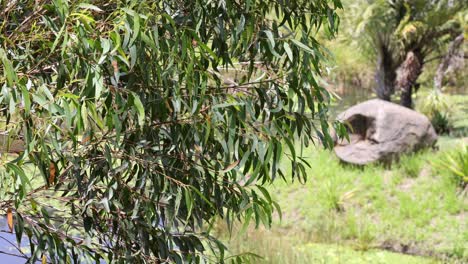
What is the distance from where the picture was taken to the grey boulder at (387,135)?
1293 centimetres

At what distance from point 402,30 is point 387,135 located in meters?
4.09

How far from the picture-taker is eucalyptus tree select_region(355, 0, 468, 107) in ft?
54.2

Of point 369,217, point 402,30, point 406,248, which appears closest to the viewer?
point 406,248

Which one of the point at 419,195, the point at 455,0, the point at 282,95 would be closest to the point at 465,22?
the point at 455,0

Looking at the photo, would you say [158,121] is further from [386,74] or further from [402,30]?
[386,74]

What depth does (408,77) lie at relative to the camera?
651 inches

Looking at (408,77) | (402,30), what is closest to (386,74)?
(408,77)

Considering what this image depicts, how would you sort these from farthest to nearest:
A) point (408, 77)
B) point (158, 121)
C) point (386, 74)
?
point (386, 74) → point (408, 77) → point (158, 121)

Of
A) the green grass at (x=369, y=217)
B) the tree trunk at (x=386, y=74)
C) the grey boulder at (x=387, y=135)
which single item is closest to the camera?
the green grass at (x=369, y=217)

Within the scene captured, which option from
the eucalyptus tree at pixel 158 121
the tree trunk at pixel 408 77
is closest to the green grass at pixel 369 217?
the tree trunk at pixel 408 77

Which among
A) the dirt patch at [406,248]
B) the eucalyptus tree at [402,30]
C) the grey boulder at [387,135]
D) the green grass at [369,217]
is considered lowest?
the dirt patch at [406,248]

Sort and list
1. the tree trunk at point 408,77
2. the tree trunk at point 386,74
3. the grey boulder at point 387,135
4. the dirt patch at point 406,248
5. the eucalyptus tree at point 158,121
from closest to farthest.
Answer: the eucalyptus tree at point 158,121 → the dirt patch at point 406,248 → the grey boulder at point 387,135 → the tree trunk at point 408,77 → the tree trunk at point 386,74

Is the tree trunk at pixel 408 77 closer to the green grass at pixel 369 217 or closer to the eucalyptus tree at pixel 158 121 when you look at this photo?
the green grass at pixel 369 217

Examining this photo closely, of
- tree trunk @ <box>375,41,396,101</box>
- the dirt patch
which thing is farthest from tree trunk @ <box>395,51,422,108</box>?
the dirt patch
